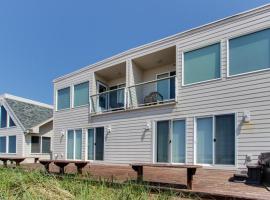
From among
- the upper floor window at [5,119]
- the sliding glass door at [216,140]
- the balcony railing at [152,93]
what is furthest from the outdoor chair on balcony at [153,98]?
the upper floor window at [5,119]

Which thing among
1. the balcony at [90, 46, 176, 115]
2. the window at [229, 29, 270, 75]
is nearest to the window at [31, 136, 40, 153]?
the balcony at [90, 46, 176, 115]

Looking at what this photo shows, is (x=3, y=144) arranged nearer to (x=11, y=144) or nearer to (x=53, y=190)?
(x=11, y=144)

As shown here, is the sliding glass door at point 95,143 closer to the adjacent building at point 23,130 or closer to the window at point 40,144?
the adjacent building at point 23,130

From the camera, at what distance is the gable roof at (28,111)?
2456cm

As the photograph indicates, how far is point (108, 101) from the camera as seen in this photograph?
54.2ft

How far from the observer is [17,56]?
105 ft

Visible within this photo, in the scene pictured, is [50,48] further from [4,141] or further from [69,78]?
[69,78]

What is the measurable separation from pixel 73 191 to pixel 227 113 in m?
7.06

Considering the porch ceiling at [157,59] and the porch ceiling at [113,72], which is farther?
the porch ceiling at [113,72]

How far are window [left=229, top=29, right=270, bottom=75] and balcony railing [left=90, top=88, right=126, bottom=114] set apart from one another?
627 centimetres

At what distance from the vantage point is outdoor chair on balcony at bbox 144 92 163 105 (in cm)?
1386

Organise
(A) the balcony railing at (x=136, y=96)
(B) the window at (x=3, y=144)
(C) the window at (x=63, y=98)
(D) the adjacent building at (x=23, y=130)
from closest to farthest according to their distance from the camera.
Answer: (A) the balcony railing at (x=136, y=96) < (C) the window at (x=63, y=98) < (D) the adjacent building at (x=23, y=130) < (B) the window at (x=3, y=144)

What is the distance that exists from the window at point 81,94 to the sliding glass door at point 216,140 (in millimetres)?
7746

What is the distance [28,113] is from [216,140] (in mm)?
18560
